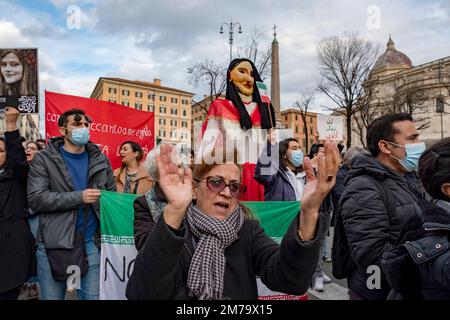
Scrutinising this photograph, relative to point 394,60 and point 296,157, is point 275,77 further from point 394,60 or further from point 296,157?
point 394,60

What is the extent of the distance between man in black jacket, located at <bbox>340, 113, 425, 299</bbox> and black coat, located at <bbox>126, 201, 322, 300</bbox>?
21.4 inches

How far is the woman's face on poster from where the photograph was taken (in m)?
5.81

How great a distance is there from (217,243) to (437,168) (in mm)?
1062

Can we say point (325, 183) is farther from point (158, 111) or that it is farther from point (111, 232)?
point (158, 111)

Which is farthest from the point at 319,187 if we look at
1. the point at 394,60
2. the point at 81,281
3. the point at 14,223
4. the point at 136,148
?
the point at 394,60

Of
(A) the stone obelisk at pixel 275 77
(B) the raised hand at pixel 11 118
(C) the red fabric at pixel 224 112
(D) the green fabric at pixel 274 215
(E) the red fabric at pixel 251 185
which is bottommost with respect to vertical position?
(D) the green fabric at pixel 274 215

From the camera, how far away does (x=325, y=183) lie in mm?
1677

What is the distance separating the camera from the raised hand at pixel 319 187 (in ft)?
5.46

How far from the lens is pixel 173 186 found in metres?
1.69

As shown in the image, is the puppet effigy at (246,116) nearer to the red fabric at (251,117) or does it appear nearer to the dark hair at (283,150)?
the red fabric at (251,117)

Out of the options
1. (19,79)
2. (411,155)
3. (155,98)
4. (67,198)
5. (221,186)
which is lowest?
(67,198)

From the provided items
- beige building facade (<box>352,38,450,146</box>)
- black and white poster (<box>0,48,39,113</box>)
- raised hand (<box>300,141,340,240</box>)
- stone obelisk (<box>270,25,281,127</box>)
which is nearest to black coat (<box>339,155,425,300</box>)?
raised hand (<box>300,141,340,240</box>)

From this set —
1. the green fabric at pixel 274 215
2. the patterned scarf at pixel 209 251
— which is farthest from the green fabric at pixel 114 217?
the patterned scarf at pixel 209 251

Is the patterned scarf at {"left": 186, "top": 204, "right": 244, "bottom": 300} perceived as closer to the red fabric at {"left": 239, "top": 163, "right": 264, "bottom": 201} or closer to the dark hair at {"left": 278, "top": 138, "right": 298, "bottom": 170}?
the red fabric at {"left": 239, "top": 163, "right": 264, "bottom": 201}
